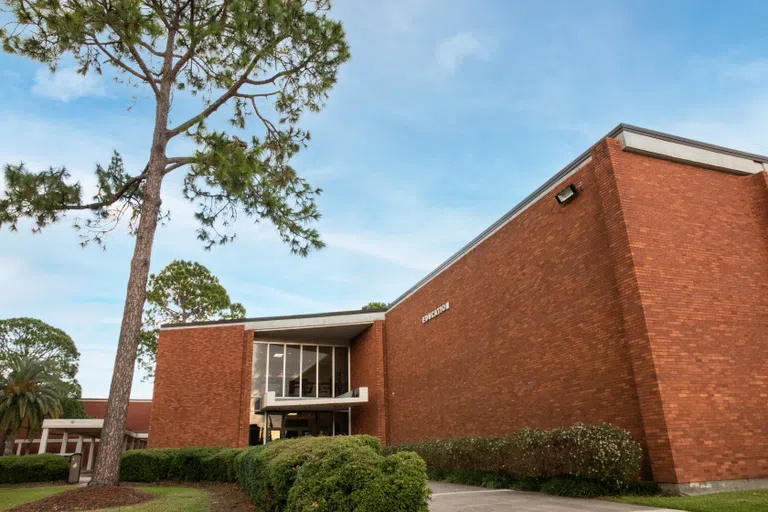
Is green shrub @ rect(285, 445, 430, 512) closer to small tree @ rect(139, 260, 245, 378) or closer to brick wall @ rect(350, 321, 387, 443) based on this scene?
brick wall @ rect(350, 321, 387, 443)

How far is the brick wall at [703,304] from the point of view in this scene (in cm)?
792

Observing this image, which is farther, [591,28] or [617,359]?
[591,28]

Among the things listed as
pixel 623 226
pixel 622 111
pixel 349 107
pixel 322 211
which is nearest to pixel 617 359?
pixel 623 226

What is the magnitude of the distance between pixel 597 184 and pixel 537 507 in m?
6.32

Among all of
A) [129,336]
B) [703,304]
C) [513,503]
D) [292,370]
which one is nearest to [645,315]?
[703,304]

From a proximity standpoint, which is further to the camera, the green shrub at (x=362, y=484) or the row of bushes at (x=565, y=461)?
the row of bushes at (x=565, y=461)

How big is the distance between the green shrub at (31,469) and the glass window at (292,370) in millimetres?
8842

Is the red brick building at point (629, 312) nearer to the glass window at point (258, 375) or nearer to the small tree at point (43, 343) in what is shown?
the glass window at point (258, 375)

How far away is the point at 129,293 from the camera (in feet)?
34.4

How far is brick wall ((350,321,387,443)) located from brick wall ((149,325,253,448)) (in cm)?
Result: 497

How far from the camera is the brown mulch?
7.96 m

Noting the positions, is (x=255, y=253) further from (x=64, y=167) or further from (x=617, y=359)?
(x=617, y=359)

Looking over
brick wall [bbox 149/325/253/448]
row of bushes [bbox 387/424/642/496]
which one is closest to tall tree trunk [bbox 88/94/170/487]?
row of bushes [bbox 387/424/642/496]

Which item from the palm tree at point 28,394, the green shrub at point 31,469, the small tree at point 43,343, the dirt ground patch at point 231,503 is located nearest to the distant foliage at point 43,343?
the small tree at point 43,343
